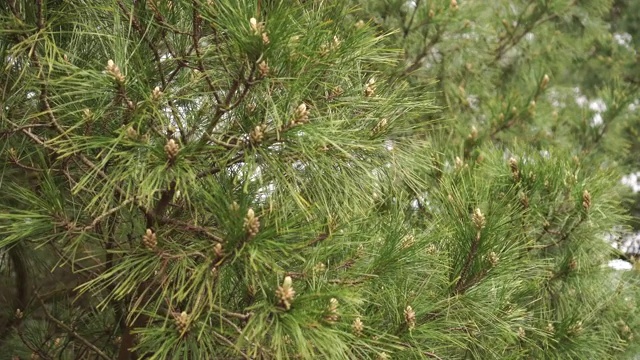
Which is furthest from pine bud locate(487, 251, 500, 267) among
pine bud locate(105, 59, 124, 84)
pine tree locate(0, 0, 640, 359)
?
pine bud locate(105, 59, 124, 84)

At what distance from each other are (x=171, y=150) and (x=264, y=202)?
0.75 feet

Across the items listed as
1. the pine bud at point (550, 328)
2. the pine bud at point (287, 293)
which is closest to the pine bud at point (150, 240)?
the pine bud at point (287, 293)

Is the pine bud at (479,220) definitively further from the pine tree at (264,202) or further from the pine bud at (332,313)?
the pine bud at (332,313)

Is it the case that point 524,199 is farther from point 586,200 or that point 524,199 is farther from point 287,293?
point 287,293

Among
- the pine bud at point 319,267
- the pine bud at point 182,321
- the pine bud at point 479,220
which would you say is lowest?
the pine bud at point 479,220

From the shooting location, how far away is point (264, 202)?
1.25 meters

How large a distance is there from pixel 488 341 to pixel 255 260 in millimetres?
613

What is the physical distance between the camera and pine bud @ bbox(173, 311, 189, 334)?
43.1 inches

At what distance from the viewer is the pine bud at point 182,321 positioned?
3.59 ft

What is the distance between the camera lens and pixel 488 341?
4.95 feet

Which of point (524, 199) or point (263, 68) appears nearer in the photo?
point (263, 68)

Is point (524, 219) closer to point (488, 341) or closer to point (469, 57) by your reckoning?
point (488, 341)

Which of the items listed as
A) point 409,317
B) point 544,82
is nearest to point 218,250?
point 409,317

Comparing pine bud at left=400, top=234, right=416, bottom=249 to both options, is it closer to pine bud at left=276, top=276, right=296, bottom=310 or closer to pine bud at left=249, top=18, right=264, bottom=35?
pine bud at left=276, top=276, right=296, bottom=310
